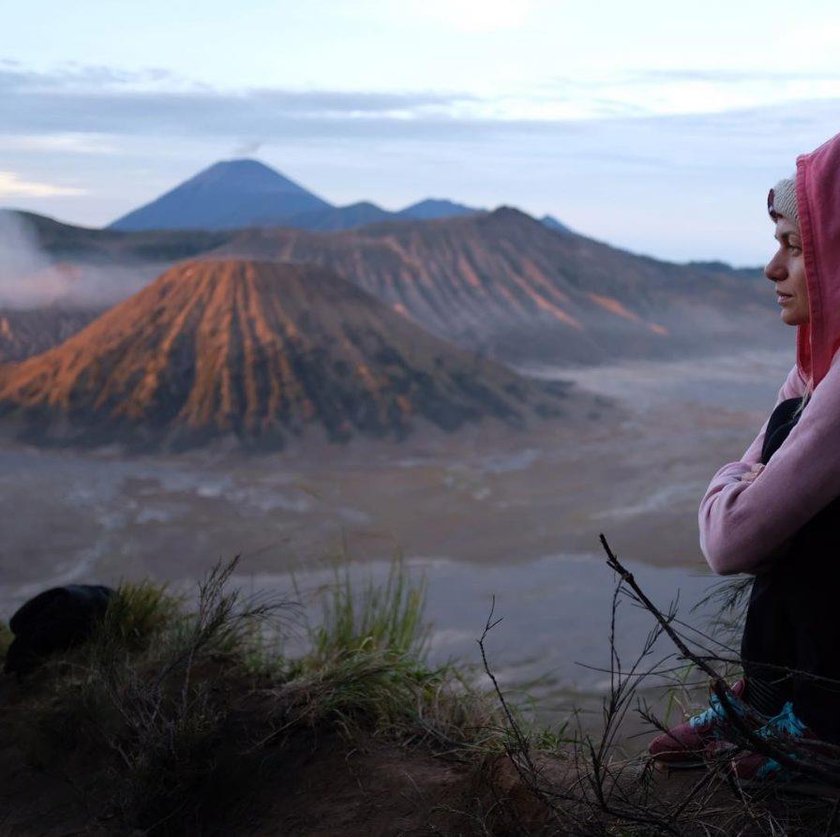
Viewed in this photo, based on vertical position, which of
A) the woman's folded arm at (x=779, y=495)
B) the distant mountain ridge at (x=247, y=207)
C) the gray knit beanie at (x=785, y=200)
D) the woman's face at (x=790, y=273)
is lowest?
the woman's folded arm at (x=779, y=495)

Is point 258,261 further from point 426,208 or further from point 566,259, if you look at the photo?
point 426,208

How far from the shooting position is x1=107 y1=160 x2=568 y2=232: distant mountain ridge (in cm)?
2159

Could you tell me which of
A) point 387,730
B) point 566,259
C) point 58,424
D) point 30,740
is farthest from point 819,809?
point 566,259

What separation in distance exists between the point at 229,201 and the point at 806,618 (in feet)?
70.4

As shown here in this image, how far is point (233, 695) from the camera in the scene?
279cm

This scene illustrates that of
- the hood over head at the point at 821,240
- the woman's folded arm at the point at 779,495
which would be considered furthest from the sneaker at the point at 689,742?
the hood over head at the point at 821,240

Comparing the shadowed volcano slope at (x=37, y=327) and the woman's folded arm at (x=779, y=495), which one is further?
the shadowed volcano slope at (x=37, y=327)

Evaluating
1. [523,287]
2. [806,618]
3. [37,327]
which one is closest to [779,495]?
[806,618]

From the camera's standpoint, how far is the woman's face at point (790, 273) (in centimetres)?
171

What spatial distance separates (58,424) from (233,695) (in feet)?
29.9

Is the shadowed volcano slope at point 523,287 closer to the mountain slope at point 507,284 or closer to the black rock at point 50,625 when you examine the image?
the mountain slope at point 507,284

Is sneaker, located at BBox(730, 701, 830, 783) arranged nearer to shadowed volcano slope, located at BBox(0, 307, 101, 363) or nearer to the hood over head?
the hood over head

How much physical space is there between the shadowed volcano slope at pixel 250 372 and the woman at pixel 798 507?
9424mm

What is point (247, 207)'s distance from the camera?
22047 mm
